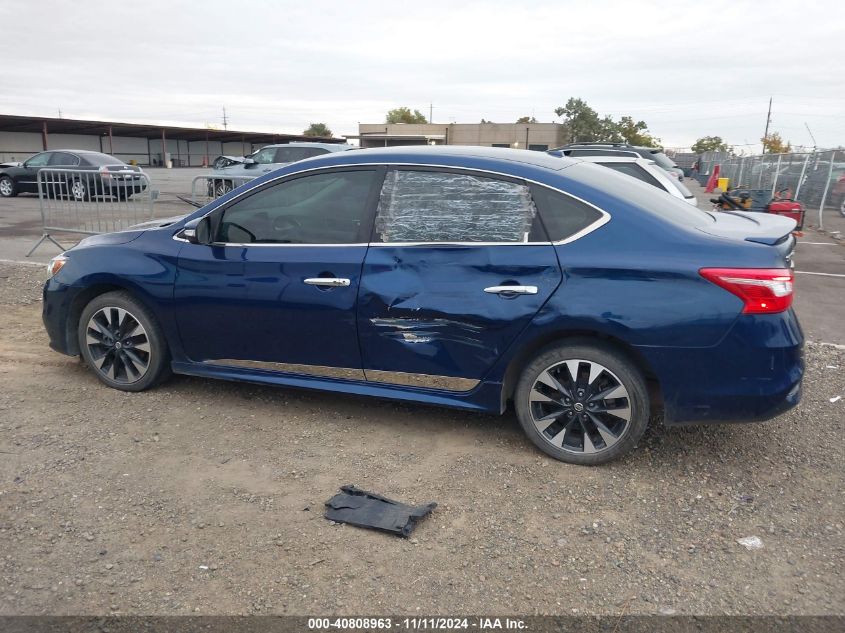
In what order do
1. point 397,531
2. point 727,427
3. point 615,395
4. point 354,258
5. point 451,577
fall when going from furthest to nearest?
point 727,427
point 354,258
point 615,395
point 397,531
point 451,577

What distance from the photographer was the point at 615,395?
12.2 ft

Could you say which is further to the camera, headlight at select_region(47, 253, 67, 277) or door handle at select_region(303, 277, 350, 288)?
headlight at select_region(47, 253, 67, 277)

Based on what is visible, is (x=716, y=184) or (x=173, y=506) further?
(x=716, y=184)

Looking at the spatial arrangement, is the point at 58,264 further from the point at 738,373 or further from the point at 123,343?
the point at 738,373

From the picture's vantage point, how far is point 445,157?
164 inches

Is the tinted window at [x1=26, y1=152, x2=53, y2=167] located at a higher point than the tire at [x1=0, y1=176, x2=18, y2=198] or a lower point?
higher

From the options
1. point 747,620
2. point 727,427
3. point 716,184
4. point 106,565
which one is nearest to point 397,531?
point 106,565

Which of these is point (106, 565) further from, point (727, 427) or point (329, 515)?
point (727, 427)

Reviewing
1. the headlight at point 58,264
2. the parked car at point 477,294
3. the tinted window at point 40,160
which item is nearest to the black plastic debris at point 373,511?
the parked car at point 477,294

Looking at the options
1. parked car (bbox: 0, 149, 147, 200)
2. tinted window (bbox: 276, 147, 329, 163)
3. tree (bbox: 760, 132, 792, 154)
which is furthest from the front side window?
tree (bbox: 760, 132, 792, 154)

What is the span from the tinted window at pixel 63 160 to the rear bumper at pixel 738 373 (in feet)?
64.3

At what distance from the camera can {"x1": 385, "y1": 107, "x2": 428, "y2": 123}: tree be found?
10688cm

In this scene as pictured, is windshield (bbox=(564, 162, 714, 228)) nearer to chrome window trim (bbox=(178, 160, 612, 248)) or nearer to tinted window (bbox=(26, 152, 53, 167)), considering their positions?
chrome window trim (bbox=(178, 160, 612, 248))

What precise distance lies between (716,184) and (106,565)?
32449mm
